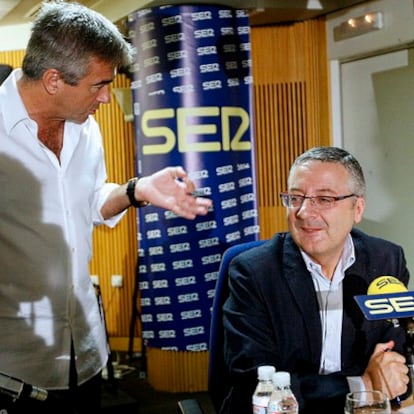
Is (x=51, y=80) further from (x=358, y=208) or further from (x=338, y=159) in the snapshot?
(x=358, y=208)

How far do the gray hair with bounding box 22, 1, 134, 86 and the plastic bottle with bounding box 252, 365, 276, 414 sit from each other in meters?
0.90

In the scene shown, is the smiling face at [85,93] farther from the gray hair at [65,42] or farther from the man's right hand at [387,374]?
the man's right hand at [387,374]

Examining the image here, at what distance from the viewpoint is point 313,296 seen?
2.17 metres

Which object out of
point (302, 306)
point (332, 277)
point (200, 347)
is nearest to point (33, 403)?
point (302, 306)

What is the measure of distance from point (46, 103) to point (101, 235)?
183 inches

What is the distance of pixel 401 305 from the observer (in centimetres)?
168

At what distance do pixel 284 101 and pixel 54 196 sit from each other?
397 cm

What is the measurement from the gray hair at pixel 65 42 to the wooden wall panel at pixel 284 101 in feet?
12.7

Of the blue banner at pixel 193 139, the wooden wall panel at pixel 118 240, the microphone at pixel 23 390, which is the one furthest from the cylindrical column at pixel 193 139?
the microphone at pixel 23 390

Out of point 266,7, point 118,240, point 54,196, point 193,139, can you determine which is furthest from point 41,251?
point 118,240

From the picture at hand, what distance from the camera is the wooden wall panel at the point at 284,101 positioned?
18.8 feet

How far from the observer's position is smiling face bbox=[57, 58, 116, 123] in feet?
6.63

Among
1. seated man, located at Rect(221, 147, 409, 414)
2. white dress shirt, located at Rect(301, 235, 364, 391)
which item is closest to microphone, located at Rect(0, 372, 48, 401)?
seated man, located at Rect(221, 147, 409, 414)

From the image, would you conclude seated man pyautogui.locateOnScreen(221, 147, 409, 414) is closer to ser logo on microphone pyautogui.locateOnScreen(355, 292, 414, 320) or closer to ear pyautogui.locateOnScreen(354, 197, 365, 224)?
ear pyautogui.locateOnScreen(354, 197, 365, 224)
